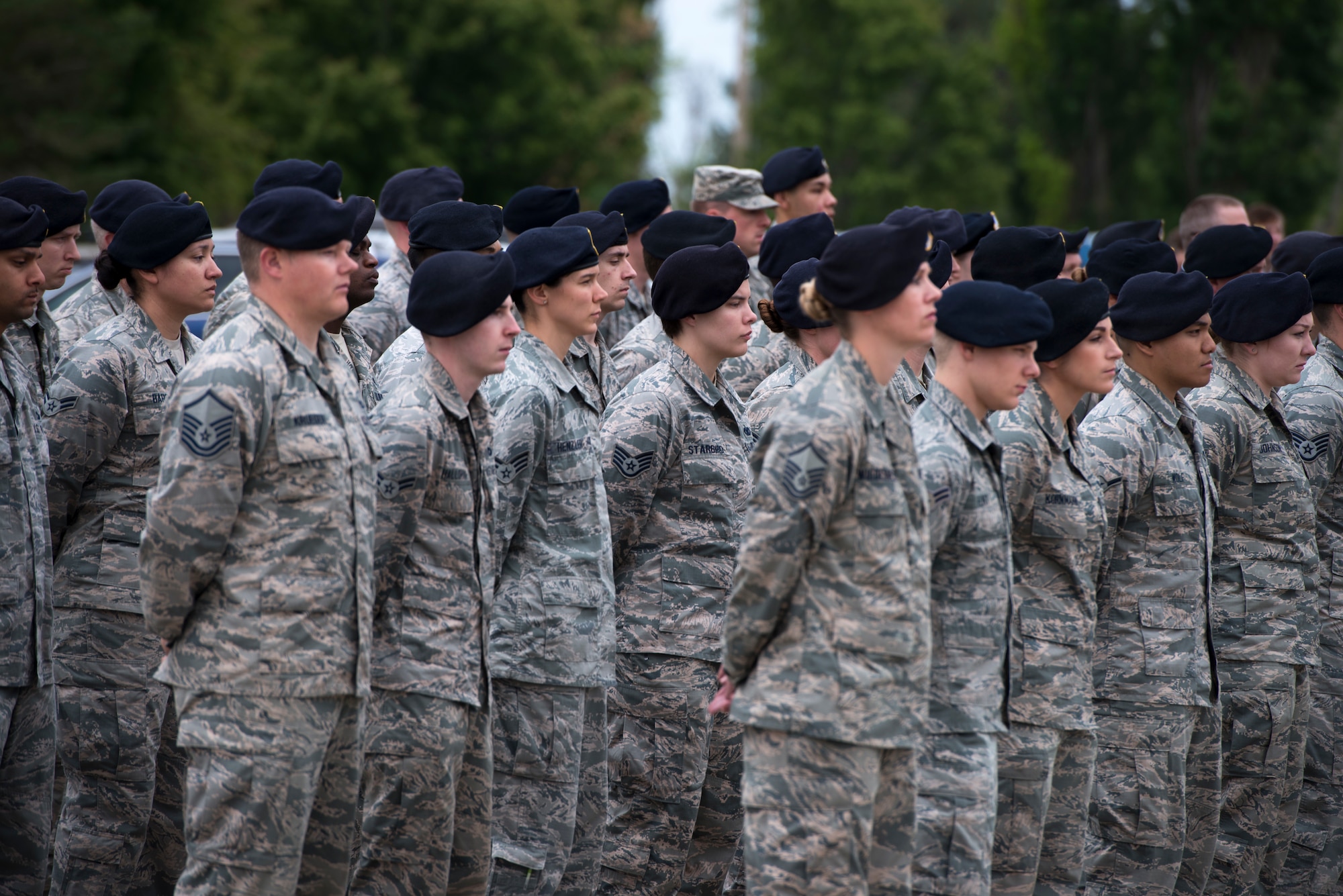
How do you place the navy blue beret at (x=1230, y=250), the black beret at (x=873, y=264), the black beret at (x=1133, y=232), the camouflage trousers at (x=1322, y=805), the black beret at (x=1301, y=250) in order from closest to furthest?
the black beret at (x=873, y=264) → the camouflage trousers at (x=1322, y=805) → the navy blue beret at (x=1230, y=250) → the black beret at (x=1301, y=250) → the black beret at (x=1133, y=232)

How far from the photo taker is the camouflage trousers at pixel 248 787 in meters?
3.75

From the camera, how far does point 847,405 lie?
12.7 feet

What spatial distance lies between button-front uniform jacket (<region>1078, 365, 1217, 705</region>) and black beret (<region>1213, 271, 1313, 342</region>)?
106cm

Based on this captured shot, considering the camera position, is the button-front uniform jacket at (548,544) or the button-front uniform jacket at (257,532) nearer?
the button-front uniform jacket at (257,532)

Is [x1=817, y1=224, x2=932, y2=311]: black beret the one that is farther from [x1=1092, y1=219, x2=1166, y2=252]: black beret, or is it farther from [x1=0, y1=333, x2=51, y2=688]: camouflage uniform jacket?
[x1=1092, y1=219, x2=1166, y2=252]: black beret

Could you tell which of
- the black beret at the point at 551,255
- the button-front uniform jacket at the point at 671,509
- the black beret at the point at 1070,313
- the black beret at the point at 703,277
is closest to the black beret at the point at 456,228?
the black beret at the point at 551,255

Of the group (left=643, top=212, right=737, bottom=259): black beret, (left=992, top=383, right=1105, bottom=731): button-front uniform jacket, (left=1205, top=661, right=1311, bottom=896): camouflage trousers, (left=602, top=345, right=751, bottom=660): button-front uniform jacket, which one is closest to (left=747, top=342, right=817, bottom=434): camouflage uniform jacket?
(left=602, top=345, right=751, bottom=660): button-front uniform jacket

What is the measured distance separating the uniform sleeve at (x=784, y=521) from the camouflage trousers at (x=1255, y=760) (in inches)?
109

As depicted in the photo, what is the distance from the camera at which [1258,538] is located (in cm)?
591

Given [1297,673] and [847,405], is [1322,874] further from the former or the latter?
[847,405]

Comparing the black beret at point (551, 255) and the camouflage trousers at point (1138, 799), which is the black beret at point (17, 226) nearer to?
the black beret at point (551, 255)

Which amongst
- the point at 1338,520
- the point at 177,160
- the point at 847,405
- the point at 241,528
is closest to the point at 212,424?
the point at 241,528

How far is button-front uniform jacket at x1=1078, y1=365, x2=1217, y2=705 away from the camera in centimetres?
520

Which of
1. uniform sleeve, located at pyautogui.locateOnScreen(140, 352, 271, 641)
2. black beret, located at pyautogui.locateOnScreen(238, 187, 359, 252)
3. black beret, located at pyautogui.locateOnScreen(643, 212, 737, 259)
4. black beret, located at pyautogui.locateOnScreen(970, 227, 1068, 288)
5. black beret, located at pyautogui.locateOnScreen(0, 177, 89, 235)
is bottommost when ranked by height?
uniform sleeve, located at pyautogui.locateOnScreen(140, 352, 271, 641)
